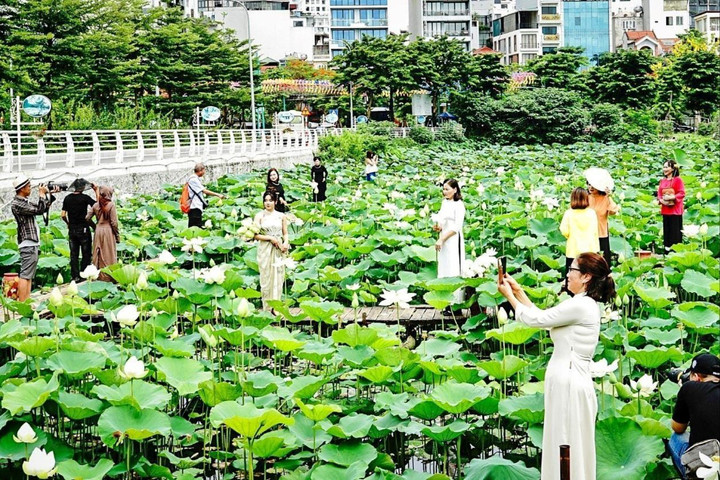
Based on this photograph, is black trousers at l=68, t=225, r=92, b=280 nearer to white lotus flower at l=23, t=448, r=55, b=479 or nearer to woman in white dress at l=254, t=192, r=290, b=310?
woman in white dress at l=254, t=192, r=290, b=310

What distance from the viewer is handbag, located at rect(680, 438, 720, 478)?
145 inches

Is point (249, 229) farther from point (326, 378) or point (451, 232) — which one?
point (326, 378)

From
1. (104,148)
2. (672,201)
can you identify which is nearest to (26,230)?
(672,201)

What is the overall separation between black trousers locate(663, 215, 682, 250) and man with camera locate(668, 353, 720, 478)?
573 centimetres

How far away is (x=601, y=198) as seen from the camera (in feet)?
25.3

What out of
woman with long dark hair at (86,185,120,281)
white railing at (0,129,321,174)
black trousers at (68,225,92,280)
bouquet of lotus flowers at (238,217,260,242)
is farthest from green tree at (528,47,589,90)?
bouquet of lotus flowers at (238,217,260,242)

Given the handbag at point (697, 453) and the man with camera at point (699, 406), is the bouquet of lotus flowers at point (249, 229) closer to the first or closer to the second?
the man with camera at point (699, 406)

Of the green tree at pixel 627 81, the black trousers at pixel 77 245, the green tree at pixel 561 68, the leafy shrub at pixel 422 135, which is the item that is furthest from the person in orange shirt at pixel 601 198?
the green tree at pixel 561 68

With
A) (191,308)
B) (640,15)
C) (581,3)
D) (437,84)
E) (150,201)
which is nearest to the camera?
(191,308)

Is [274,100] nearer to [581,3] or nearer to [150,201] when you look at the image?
[581,3]

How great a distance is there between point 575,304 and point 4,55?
18.4 m

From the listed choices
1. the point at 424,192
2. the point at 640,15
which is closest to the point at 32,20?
the point at 424,192

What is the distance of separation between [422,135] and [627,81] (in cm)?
913

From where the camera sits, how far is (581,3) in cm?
6475
